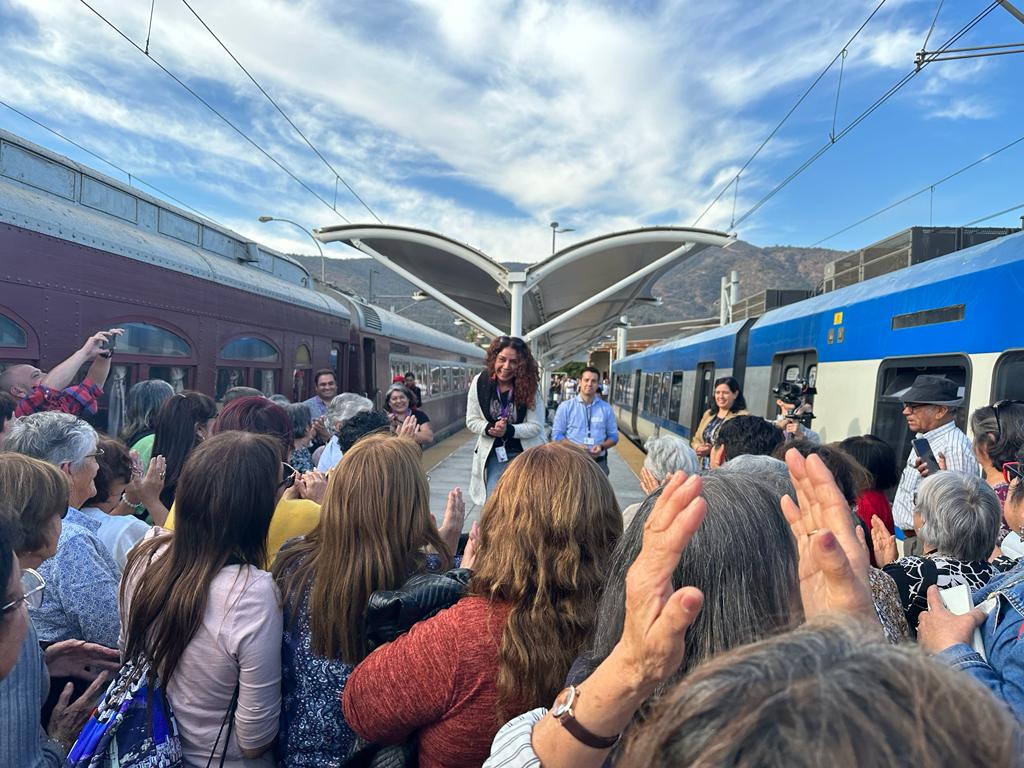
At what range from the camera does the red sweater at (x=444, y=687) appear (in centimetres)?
145

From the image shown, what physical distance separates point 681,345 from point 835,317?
6.74m

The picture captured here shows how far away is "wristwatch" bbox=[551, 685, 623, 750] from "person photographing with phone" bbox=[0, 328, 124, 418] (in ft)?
13.0

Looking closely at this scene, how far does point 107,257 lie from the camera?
499cm

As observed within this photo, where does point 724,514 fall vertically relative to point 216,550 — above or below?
above

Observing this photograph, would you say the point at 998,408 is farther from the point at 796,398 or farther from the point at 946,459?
the point at 796,398

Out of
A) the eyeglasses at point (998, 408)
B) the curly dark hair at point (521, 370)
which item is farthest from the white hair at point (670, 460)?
the eyeglasses at point (998, 408)

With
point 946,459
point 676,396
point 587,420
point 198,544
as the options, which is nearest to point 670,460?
point 946,459

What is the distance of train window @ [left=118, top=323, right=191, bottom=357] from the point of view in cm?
509

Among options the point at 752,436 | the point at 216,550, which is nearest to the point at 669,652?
the point at 216,550

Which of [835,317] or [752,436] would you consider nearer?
[752,436]

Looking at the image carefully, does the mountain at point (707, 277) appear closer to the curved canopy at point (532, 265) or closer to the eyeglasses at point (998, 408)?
the curved canopy at point (532, 265)

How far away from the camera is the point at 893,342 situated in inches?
205

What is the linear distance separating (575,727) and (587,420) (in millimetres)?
5139

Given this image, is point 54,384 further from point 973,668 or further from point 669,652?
point 973,668
